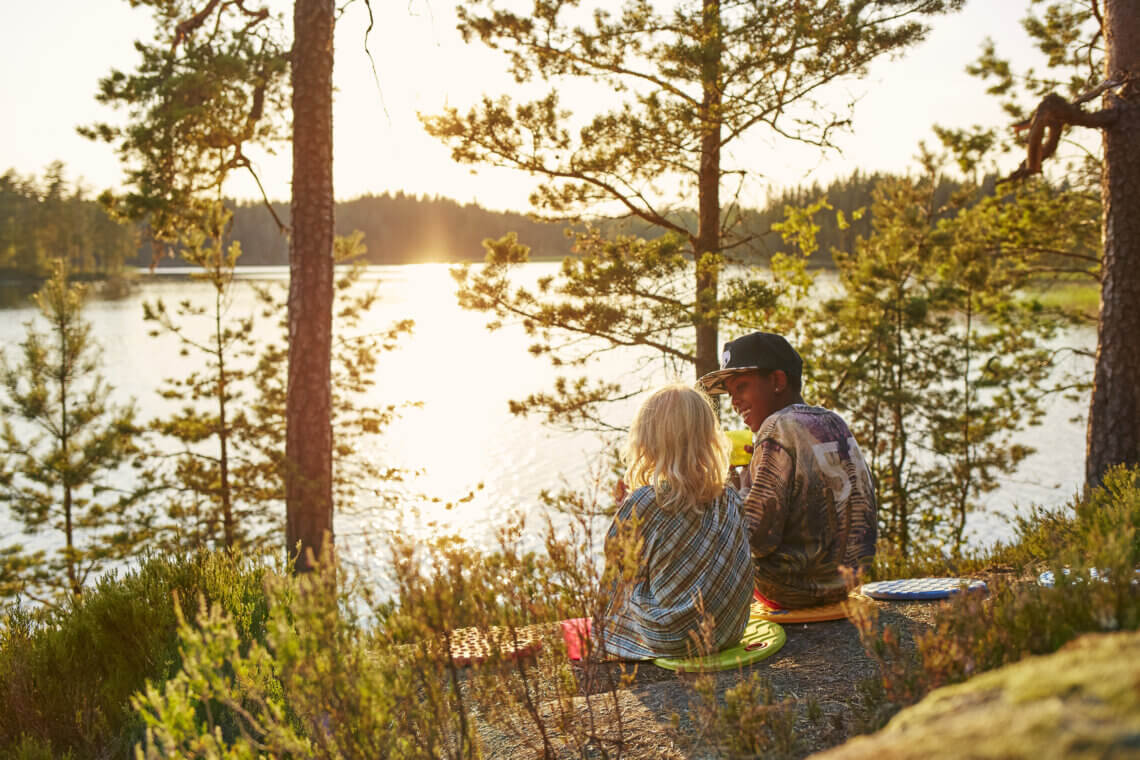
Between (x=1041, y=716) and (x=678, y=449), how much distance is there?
237cm

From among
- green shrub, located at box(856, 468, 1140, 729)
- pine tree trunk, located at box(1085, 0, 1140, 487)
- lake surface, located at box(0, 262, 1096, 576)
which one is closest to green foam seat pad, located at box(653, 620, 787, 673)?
green shrub, located at box(856, 468, 1140, 729)

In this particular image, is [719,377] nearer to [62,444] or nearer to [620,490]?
[620,490]

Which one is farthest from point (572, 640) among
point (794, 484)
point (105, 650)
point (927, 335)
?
point (927, 335)

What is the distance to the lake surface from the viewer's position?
16359mm

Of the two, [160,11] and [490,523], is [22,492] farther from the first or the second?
[160,11]

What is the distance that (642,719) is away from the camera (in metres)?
2.87

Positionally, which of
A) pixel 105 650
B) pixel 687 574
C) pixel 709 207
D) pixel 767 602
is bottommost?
pixel 105 650

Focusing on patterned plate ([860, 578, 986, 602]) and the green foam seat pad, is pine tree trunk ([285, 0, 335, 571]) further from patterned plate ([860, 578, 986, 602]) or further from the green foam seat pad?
patterned plate ([860, 578, 986, 602])

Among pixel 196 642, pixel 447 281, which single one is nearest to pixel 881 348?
pixel 447 281

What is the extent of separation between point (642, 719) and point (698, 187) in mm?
7224

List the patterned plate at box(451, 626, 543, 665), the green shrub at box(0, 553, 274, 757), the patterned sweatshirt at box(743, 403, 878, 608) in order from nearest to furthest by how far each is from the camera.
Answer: the patterned plate at box(451, 626, 543, 665) → the green shrub at box(0, 553, 274, 757) → the patterned sweatshirt at box(743, 403, 878, 608)

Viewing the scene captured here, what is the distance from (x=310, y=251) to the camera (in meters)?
7.31

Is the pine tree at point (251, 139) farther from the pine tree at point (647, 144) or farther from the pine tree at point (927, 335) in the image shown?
the pine tree at point (927, 335)

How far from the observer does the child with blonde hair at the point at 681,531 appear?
325 centimetres
